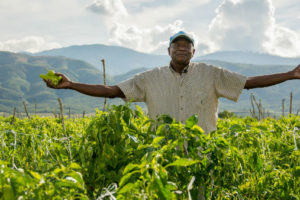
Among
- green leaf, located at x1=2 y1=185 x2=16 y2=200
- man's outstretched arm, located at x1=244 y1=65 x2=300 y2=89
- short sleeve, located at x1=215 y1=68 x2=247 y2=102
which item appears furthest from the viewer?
short sleeve, located at x1=215 y1=68 x2=247 y2=102

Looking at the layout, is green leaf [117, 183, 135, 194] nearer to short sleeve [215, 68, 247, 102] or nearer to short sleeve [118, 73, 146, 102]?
short sleeve [118, 73, 146, 102]

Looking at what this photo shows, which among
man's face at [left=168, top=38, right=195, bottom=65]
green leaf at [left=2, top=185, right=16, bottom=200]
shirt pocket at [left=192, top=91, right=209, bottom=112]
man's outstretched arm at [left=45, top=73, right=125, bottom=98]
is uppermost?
man's face at [left=168, top=38, right=195, bottom=65]

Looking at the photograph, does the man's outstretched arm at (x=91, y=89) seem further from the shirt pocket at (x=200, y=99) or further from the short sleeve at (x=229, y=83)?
the short sleeve at (x=229, y=83)

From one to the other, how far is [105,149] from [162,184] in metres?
0.58

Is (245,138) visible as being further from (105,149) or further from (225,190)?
(105,149)

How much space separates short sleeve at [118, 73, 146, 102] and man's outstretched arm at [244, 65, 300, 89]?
1.33 metres

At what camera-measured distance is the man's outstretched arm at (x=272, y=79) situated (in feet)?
11.2

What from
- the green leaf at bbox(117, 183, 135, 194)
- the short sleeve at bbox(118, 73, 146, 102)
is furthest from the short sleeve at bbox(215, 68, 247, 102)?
the green leaf at bbox(117, 183, 135, 194)

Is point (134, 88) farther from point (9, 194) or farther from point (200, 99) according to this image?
point (9, 194)

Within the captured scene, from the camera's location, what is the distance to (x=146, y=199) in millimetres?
1202

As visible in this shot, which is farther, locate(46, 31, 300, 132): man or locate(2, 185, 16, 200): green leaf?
locate(46, 31, 300, 132): man

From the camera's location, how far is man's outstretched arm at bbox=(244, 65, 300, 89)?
340cm

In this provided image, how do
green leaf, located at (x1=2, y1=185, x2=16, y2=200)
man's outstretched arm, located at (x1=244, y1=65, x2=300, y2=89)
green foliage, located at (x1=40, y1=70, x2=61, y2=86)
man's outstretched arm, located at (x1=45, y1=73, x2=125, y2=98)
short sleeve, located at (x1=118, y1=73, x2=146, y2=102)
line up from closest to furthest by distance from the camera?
1. green leaf, located at (x1=2, y1=185, x2=16, y2=200)
2. green foliage, located at (x1=40, y1=70, x2=61, y2=86)
3. man's outstretched arm, located at (x1=45, y1=73, x2=125, y2=98)
4. man's outstretched arm, located at (x1=244, y1=65, x2=300, y2=89)
5. short sleeve, located at (x1=118, y1=73, x2=146, y2=102)

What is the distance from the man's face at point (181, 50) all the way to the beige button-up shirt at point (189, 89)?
5.2 inches
